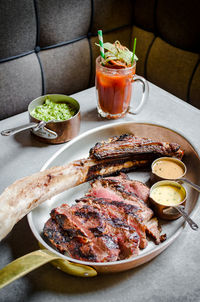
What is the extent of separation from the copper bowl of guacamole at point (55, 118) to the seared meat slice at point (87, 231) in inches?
16.2

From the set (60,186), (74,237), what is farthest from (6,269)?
(60,186)

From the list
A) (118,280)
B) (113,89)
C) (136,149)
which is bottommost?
(118,280)

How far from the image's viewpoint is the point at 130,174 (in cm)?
125

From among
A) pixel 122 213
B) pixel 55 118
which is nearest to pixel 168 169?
pixel 122 213

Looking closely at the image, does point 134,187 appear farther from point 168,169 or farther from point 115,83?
point 115,83

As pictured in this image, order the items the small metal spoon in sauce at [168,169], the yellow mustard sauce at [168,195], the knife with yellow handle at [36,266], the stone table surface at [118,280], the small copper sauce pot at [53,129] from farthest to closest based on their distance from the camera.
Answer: the small copper sauce pot at [53,129] → the small metal spoon in sauce at [168,169] → the yellow mustard sauce at [168,195] → the stone table surface at [118,280] → the knife with yellow handle at [36,266]

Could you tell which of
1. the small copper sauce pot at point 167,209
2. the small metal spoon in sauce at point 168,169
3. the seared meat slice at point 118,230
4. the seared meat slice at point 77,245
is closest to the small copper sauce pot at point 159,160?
the small metal spoon in sauce at point 168,169

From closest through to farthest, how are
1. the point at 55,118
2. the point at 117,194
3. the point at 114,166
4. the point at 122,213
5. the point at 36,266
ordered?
the point at 36,266 → the point at 122,213 → the point at 117,194 → the point at 114,166 → the point at 55,118

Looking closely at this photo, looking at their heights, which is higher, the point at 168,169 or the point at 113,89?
the point at 113,89

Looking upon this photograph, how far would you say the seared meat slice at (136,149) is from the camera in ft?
3.92

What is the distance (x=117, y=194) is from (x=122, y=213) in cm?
11

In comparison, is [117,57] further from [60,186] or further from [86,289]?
[86,289]

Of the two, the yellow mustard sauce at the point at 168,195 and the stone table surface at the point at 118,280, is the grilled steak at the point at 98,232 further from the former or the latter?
the yellow mustard sauce at the point at 168,195

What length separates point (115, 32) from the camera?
216 cm
